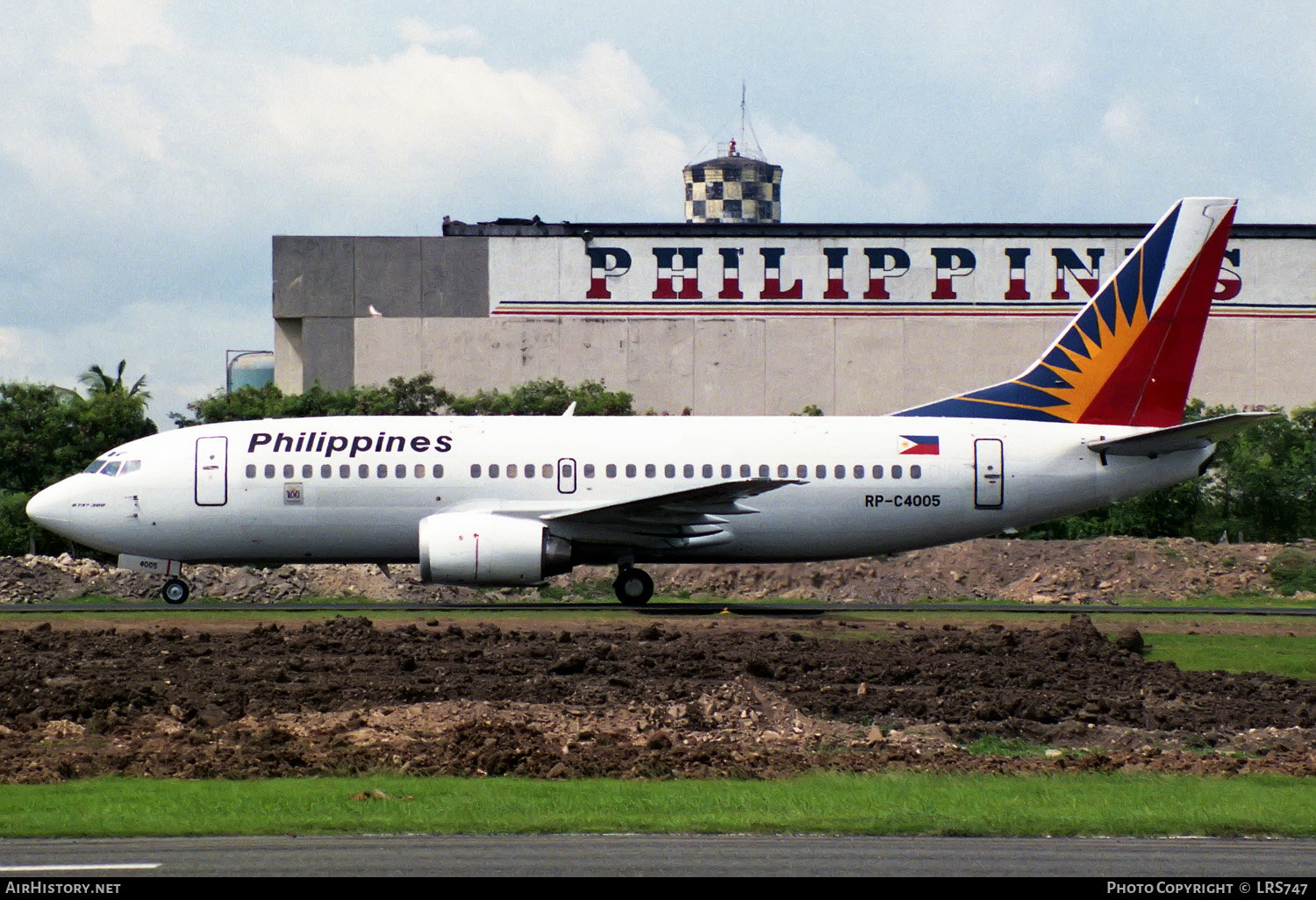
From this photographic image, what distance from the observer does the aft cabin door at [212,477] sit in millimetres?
29656

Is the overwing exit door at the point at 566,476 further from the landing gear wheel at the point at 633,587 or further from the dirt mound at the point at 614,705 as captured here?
the dirt mound at the point at 614,705

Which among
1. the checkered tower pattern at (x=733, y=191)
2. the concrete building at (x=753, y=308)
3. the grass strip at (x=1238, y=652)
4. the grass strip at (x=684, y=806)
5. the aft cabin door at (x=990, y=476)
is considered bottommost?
the grass strip at (x=684, y=806)

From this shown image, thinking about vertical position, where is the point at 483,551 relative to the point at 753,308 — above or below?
below

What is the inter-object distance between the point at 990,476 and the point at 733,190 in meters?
137

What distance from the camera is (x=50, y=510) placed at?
30234 millimetres

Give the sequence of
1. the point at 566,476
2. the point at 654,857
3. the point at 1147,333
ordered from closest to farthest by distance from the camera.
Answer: the point at 654,857 → the point at 566,476 → the point at 1147,333

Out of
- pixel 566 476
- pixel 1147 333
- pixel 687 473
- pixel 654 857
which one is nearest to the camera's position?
pixel 654 857

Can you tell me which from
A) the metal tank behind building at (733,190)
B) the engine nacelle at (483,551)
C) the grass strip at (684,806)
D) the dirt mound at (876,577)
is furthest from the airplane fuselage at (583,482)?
the metal tank behind building at (733,190)

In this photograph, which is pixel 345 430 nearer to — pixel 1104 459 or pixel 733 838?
pixel 1104 459

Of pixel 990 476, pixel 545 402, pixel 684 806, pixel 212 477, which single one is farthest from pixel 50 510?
pixel 545 402

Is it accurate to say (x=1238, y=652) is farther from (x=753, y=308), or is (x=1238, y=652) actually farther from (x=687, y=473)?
(x=753, y=308)

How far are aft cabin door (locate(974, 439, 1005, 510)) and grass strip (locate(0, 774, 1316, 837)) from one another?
15798mm

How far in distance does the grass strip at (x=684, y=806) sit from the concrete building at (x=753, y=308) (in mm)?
52999

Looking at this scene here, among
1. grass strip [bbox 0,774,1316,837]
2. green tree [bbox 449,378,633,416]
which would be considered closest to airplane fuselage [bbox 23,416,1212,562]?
grass strip [bbox 0,774,1316,837]
